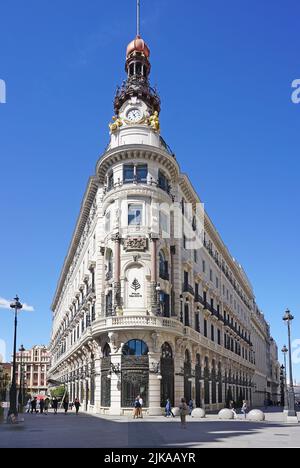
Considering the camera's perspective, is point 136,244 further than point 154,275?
Yes

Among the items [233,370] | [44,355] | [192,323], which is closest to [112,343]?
[192,323]

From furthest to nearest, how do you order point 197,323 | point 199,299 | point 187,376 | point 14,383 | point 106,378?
point 199,299
point 197,323
point 187,376
point 106,378
point 14,383

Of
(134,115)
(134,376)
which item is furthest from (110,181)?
(134,376)

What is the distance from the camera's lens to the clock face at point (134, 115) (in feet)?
148

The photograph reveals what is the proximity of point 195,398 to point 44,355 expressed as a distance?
14420 centimetres

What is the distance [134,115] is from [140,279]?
14.5 m

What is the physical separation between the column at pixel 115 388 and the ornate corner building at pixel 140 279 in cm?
7

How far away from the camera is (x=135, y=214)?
41.2m

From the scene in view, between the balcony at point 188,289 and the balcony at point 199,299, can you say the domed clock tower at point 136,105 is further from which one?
the balcony at point 199,299

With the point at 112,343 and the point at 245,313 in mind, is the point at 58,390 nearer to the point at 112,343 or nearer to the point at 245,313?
the point at 112,343

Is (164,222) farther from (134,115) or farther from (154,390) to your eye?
(154,390)

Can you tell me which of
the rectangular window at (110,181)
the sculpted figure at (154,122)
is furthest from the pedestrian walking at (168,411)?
the sculpted figure at (154,122)

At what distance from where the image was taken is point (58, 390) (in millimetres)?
59406

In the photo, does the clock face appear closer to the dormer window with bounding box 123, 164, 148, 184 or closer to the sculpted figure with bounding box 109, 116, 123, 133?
the sculpted figure with bounding box 109, 116, 123, 133
